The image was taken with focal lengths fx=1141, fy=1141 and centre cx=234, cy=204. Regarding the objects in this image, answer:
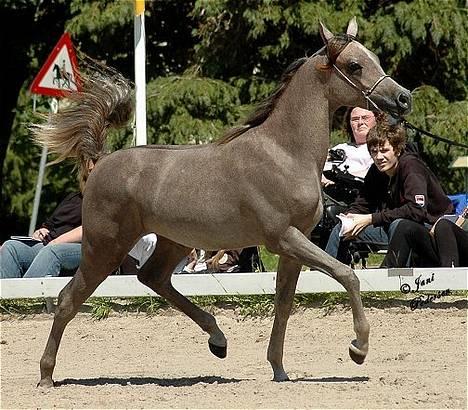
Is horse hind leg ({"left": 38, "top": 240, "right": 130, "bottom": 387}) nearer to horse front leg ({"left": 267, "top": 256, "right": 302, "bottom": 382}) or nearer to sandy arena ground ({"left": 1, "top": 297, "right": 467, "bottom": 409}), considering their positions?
sandy arena ground ({"left": 1, "top": 297, "right": 467, "bottom": 409})

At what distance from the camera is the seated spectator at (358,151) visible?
359 inches

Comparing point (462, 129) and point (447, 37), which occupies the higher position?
point (447, 37)

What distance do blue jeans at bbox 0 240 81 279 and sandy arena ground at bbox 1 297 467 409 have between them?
39 centimetres

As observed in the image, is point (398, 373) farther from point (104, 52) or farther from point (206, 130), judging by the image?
point (104, 52)

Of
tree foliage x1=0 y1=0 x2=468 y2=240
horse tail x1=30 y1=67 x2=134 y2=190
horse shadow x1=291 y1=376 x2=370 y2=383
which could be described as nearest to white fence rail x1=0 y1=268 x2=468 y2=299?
horse tail x1=30 y1=67 x2=134 y2=190

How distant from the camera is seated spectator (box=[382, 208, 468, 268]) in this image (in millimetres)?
8297

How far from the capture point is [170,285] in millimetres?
7074

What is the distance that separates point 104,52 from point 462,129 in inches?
175

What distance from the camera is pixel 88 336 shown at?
855cm

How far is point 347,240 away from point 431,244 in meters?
0.63

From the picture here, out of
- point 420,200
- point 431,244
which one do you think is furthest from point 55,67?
point 431,244

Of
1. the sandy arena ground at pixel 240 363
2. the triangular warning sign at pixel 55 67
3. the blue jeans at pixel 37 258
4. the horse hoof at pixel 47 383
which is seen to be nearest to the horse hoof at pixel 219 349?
the sandy arena ground at pixel 240 363

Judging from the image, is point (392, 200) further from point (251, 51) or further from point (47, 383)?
point (251, 51)

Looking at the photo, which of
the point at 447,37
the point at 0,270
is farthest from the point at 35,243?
the point at 447,37
